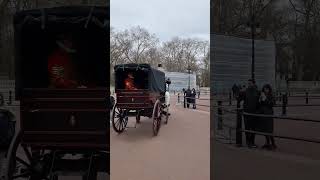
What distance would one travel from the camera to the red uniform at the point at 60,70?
124 inches

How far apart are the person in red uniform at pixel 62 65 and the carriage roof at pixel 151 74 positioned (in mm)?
617

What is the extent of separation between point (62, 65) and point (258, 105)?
1224 millimetres

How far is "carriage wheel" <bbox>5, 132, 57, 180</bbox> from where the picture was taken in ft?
10.5

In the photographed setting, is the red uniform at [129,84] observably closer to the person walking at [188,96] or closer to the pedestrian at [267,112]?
the person walking at [188,96]

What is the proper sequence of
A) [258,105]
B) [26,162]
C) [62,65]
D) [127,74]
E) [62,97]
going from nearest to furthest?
[127,74] < [258,105] < [62,97] < [62,65] < [26,162]

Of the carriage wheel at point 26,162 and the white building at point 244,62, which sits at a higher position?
the white building at point 244,62

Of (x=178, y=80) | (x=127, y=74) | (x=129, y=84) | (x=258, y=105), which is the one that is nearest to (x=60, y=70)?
(x=129, y=84)

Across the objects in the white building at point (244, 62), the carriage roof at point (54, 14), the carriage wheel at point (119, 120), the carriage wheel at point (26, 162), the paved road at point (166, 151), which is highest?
the carriage roof at point (54, 14)

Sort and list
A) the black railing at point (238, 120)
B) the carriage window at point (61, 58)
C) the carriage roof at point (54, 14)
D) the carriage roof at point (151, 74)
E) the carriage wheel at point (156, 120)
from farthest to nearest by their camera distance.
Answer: the carriage window at point (61, 58) < the carriage roof at point (54, 14) < the black railing at point (238, 120) < the carriage wheel at point (156, 120) < the carriage roof at point (151, 74)

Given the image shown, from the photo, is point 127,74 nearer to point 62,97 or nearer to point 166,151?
point 166,151

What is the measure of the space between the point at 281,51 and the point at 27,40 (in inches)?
59.8

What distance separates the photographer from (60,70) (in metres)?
3.17

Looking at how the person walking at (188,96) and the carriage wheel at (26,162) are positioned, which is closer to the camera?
the person walking at (188,96)


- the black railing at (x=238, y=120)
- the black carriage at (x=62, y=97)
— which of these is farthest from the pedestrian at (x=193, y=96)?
the black carriage at (x=62, y=97)
